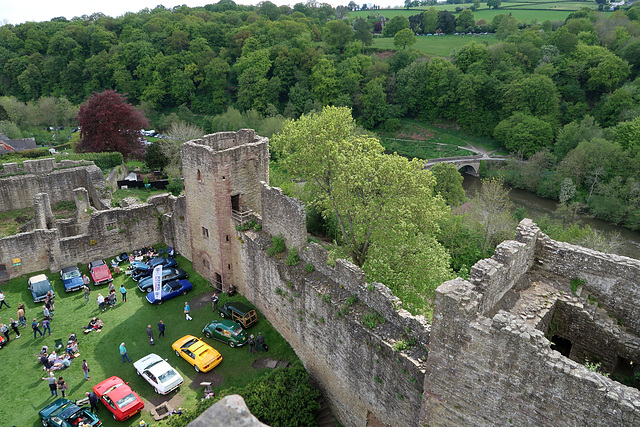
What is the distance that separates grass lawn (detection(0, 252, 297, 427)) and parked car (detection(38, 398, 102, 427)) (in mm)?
691

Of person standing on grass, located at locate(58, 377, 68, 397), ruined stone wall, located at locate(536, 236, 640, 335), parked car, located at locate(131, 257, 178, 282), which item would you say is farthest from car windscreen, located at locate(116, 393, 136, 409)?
ruined stone wall, located at locate(536, 236, 640, 335)

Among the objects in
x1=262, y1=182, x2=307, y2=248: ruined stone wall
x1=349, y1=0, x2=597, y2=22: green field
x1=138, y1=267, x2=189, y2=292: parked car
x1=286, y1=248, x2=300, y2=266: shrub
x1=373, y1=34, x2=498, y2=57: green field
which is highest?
x1=349, y1=0, x2=597, y2=22: green field

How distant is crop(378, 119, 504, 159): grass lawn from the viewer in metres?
66.0

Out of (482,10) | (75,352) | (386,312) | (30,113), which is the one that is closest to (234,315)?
(75,352)

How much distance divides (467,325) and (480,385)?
1.50 m

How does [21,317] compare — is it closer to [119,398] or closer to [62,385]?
[62,385]

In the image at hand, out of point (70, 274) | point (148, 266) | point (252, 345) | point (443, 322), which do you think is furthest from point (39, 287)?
point (443, 322)

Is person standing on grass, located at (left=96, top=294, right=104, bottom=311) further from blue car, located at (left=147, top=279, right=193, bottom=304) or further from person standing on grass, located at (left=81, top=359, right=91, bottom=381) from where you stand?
person standing on grass, located at (left=81, top=359, right=91, bottom=381)

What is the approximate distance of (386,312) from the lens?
14195mm

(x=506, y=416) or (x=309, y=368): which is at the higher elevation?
(x=506, y=416)

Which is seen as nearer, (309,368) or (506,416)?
(506,416)

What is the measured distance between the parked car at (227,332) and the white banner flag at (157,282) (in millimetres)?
3758

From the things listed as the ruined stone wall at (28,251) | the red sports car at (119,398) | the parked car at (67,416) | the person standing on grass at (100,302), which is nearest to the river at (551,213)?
the person standing on grass at (100,302)

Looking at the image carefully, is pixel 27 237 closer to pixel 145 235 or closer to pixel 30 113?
pixel 145 235
